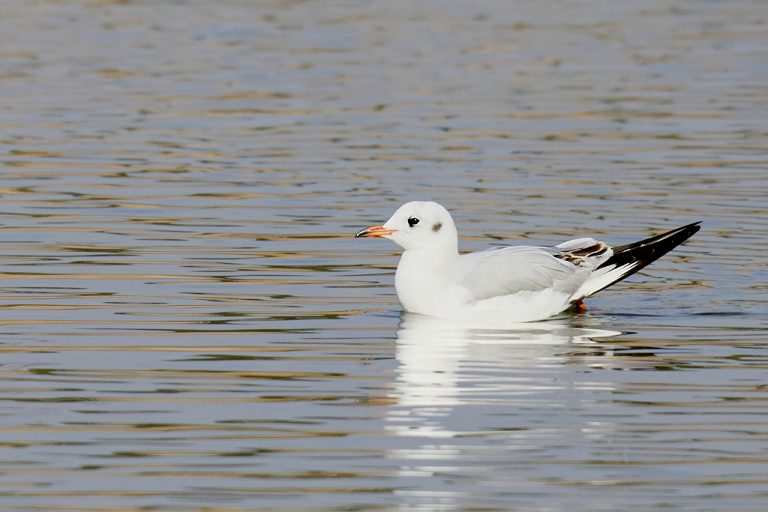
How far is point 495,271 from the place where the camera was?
1268 centimetres

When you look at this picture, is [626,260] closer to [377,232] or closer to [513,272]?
[513,272]

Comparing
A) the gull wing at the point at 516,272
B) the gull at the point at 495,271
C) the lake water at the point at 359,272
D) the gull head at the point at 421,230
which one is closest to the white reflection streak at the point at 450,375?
the lake water at the point at 359,272

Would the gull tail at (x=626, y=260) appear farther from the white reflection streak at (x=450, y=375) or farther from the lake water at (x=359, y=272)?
the white reflection streak at (x=450, y=375)

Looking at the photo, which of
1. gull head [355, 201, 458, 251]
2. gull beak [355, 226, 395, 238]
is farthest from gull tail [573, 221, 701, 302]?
gull beak [355, 226, 395, 238]

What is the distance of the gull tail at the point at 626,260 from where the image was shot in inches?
518

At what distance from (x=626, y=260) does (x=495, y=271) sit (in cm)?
114

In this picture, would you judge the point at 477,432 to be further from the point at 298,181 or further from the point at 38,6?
the point at 38,6

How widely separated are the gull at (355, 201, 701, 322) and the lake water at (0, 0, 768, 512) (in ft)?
0.70

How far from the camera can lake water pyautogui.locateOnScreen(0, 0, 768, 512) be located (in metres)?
8.71

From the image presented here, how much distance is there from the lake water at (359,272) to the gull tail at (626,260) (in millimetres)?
253

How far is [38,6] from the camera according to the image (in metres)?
35.3

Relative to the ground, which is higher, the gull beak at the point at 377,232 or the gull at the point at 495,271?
the gull beak at the point at 377,232

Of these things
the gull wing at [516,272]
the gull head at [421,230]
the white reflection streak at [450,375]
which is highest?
the gull head at [421,230]

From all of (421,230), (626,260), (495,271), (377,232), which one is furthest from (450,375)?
(626,260)
